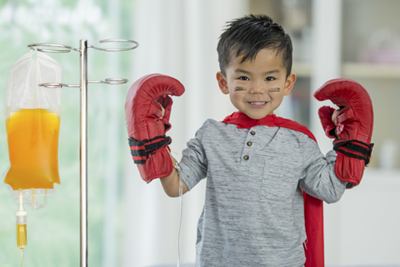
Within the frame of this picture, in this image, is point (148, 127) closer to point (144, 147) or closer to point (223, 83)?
point (144, 147)

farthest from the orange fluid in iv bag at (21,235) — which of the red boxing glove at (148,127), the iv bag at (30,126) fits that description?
the red boxing glove at (148,127)

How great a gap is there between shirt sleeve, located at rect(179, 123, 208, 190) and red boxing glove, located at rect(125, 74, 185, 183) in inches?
2.3

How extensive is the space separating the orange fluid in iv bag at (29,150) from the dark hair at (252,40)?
44 cm

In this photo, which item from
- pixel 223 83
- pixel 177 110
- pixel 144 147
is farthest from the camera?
pixel 177 110

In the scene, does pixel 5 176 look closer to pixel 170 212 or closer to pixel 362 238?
pixel 170 212

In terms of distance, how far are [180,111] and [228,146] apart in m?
1.23

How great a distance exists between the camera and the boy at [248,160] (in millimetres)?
905

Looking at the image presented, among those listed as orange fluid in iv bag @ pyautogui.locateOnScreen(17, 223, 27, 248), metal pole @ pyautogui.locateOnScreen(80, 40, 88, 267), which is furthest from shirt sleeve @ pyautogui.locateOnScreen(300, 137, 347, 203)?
orange fluid in iv bag @ pyautogui.locateOnScreen(17, 223, 27, 248)

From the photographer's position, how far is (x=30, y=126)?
900mm

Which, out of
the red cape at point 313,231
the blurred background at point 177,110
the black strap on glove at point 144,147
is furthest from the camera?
the blurred background at point 177,110

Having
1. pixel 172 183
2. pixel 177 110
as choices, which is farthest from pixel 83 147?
pixel 177 110

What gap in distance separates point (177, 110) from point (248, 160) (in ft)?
4.12

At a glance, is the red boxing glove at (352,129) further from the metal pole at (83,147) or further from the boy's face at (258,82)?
the metal pole at (83,147)

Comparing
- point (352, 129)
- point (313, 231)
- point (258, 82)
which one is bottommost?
point (313, 231)
